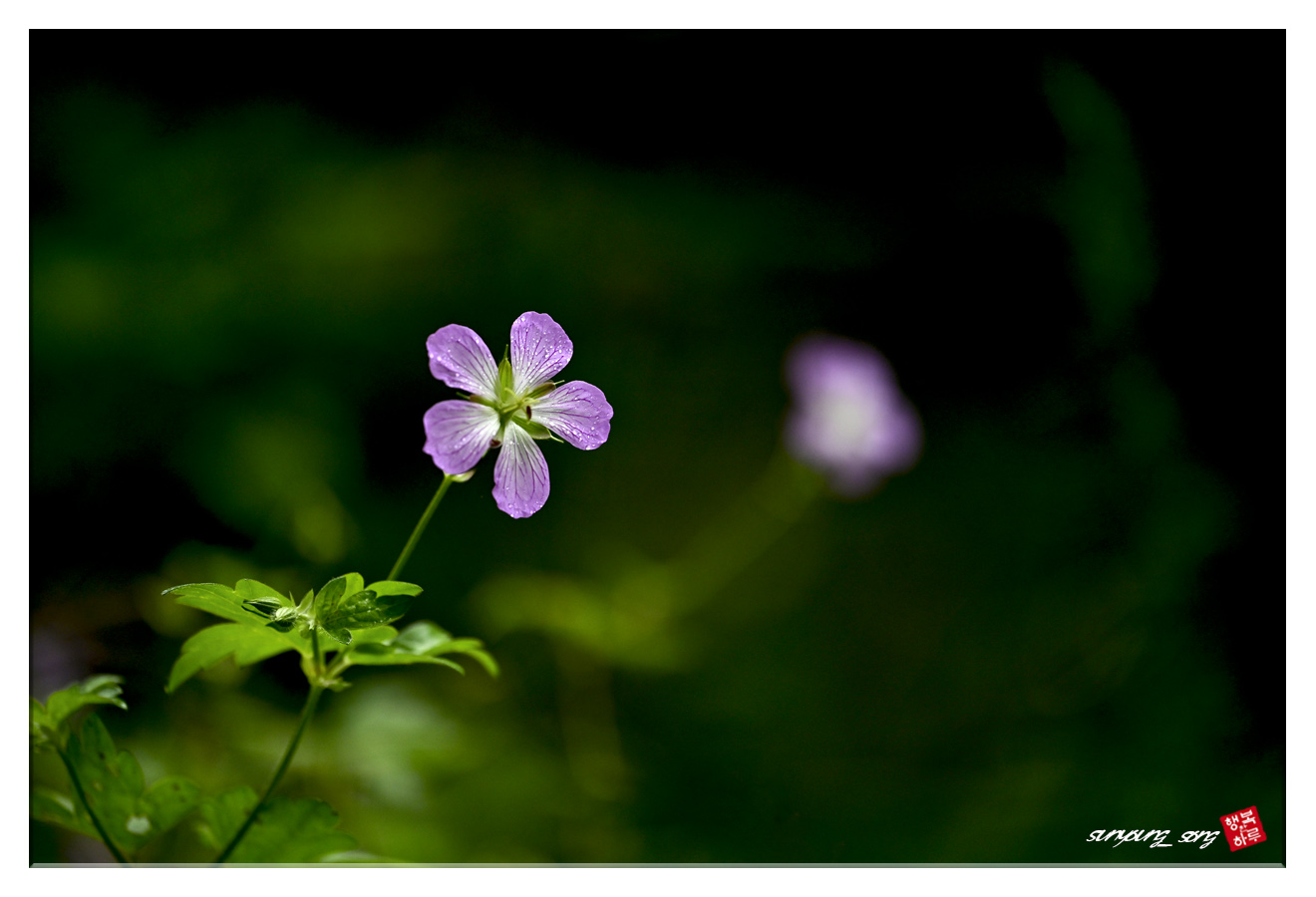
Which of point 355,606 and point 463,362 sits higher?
point 463,362

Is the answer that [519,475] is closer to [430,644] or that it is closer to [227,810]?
[430,644]

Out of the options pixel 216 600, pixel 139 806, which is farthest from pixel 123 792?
pixel 216 600

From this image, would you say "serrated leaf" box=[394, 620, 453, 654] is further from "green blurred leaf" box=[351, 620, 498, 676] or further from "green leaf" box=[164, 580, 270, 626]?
"green leaf" box=[164, 580, 270, 626]

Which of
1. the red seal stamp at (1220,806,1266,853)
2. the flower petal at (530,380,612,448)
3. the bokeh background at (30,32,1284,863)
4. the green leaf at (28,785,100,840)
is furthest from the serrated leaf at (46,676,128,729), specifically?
the red seal stamp at (1220,806,1266,853)

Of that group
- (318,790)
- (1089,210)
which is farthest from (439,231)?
(1089,210)

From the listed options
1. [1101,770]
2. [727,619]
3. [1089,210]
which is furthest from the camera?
[727,619]

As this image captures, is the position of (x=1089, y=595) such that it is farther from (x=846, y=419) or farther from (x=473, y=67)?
(x=473, y=67)
